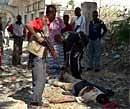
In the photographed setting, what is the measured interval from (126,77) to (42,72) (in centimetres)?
442

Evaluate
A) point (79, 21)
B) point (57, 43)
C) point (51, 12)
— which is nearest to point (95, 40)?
→ point (79, 21)

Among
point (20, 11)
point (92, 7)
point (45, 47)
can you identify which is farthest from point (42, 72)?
point (20, 11)

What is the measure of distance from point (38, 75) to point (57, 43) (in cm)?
139

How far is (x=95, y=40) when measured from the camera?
13055mm

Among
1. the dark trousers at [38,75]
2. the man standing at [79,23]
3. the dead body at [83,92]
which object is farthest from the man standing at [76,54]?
the dark trousers at [38,75]

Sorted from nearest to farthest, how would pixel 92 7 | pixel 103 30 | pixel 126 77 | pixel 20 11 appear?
pixel 126 77
pixel 103 30
pixel 92 7
pixel 20 11

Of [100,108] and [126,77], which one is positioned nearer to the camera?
[100,108]

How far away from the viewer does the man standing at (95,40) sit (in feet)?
42.3

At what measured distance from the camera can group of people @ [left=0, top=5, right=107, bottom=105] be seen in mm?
8062

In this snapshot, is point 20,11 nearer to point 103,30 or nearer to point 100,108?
point 103,30

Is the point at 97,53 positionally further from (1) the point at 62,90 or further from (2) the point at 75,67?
(1) the point at 62,90

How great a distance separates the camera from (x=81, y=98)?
8.91 metres

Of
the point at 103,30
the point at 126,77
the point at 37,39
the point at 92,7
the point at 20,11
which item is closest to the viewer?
the point at 37,39

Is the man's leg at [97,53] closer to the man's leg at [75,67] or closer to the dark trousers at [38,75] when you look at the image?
the man's leg at [75,67]
